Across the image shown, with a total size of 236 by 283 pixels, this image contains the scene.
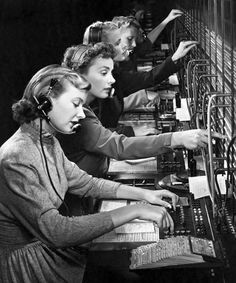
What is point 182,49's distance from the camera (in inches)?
217

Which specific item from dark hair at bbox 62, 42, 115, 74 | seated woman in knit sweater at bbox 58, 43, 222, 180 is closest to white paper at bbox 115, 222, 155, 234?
seated woman in knit sweater at bbox 58, 43, 222, 180

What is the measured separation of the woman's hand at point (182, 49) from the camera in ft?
17.9

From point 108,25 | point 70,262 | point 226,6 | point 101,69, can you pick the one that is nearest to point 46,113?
point 70,262

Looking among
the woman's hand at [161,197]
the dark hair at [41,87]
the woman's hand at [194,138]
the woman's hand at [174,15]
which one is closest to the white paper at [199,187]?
the woman's hand at [161,197]

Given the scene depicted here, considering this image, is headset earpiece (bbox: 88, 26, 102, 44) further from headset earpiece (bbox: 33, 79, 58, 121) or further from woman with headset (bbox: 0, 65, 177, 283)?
headset earpiece (bbox: 33, 79, 58, 121)

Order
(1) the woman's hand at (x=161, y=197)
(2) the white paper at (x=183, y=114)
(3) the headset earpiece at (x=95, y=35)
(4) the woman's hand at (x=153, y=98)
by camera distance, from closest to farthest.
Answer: (1) the woman's hand at (x=161, y=197) < (2) the white paper at (x=183, y=114) < (3) the headset earpiece at (x=95, y=35) < (4) the woman's hand at (x=153, y=98)

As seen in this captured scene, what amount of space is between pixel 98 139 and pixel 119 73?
1.92 m

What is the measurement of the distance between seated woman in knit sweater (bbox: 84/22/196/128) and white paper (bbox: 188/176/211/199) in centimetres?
129

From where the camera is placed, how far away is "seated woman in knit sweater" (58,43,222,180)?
4.08 meters

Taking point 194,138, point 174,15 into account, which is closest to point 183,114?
point 194,138

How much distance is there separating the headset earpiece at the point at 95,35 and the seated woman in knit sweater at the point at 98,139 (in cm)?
90

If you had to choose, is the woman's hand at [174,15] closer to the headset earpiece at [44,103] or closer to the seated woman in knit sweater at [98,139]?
the seated woman in knit sweater at [98,139]

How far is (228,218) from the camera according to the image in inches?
128

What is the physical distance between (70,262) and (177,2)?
800 centimetres
